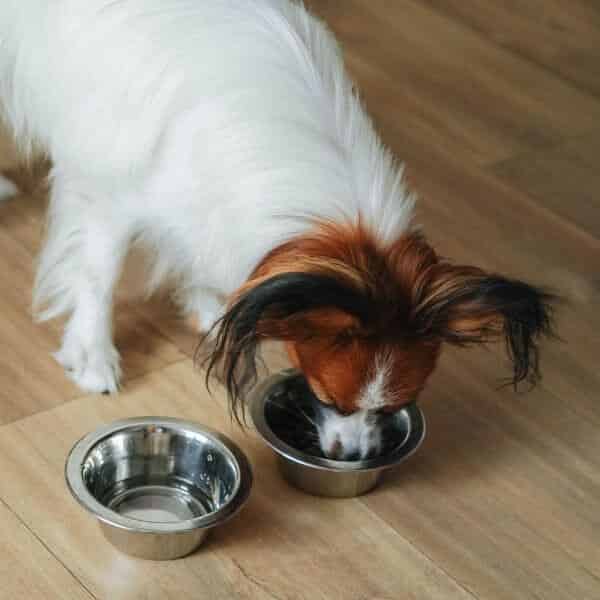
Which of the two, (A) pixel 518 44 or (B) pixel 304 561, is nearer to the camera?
(B) pixel 304 561

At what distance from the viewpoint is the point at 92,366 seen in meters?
2.69

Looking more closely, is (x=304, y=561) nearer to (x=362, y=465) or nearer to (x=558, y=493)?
(x=362, y=465)

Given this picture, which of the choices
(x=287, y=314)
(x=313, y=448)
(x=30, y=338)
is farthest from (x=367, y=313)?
(x=30, y=338)

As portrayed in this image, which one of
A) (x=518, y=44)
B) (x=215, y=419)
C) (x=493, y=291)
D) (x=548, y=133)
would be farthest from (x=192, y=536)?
(x=518, y=44)

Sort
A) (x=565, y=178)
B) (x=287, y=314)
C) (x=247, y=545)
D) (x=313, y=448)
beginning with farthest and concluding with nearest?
1. (x=565, y=178)
2. (x=313, y=448)
3. (x=247, y=545)
4. (x=287, y=314)

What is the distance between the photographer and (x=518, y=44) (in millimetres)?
4379

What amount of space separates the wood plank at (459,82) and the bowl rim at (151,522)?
156cm

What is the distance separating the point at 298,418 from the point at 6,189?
42.9 inches

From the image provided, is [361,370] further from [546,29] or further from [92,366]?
[546,29]

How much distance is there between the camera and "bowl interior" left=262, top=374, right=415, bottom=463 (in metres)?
2.51

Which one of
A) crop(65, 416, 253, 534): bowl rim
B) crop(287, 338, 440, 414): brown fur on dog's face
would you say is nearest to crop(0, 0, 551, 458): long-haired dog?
crop(287, 338, 440, 414): brown fur on dog's face

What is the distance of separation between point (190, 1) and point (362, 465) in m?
0.95

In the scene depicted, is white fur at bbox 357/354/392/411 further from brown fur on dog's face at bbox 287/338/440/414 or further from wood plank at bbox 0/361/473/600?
wood plank at bbox 0/361/473/600

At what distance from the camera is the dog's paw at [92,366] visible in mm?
2678
